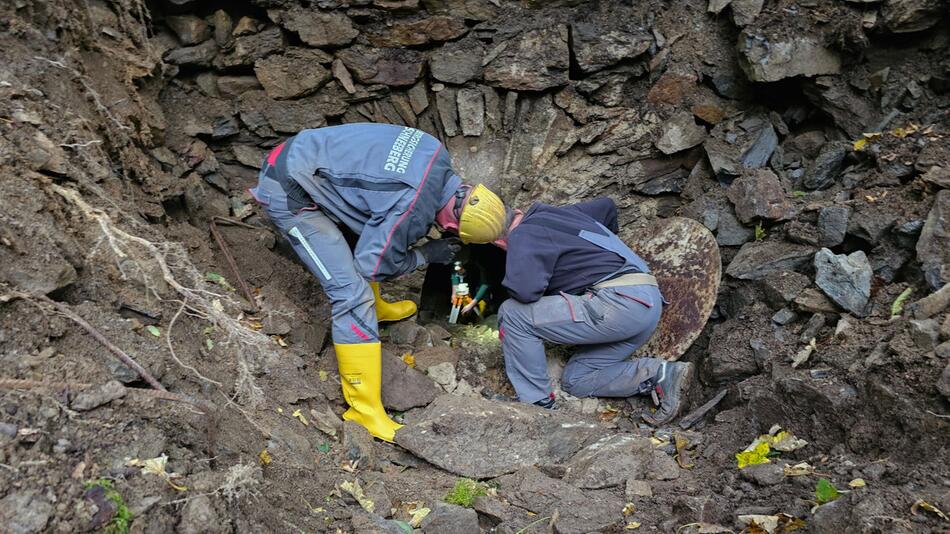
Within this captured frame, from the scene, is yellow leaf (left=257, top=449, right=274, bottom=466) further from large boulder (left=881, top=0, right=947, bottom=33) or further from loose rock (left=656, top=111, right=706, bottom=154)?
large boulder (left=881, top=0, right=947, bottom=33)

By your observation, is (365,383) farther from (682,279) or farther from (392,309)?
(682,279)

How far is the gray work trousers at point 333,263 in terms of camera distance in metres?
3.55

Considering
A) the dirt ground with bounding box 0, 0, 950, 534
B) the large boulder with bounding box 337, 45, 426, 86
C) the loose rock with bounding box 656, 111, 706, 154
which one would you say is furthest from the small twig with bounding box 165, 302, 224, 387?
the loose rock with bounding box 656, 111, 706, 154

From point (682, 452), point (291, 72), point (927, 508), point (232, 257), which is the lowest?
point (682, 452)

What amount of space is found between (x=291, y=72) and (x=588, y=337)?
2711 mm

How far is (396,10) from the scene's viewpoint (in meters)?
Answer: 4.74

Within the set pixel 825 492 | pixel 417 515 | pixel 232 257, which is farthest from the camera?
pixel 232 257

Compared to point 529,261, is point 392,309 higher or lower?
lower

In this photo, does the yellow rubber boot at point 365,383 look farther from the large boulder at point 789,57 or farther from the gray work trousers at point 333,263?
the large boulder at point 789,57

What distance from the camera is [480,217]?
357 cm

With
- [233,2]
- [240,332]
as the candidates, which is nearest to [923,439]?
[240,332]

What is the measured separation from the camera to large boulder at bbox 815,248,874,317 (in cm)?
350

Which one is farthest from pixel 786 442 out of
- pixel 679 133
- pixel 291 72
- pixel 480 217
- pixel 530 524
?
pixel 291 72

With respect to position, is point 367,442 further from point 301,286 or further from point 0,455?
point 0,455
